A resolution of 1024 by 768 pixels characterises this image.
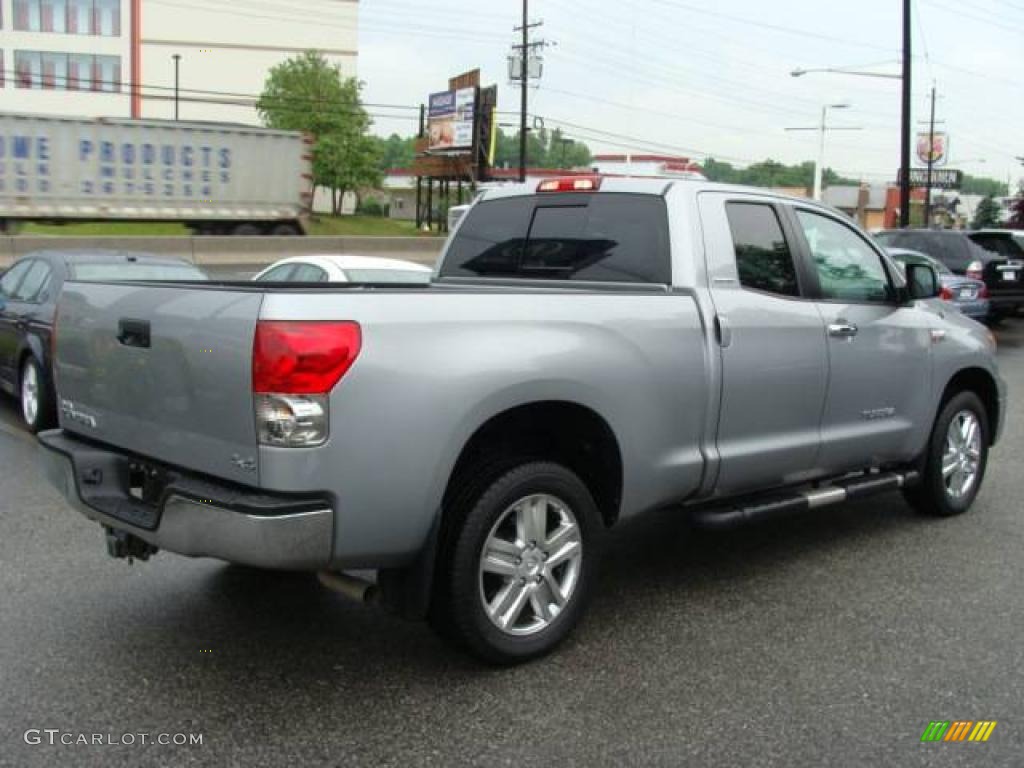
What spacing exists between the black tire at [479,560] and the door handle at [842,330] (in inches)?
72.5

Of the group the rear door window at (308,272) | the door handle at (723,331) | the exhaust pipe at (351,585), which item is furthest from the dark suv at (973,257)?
the exhaust pipe at (351,585)

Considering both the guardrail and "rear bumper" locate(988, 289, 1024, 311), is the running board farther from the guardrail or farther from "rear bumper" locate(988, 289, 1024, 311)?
the guardrail

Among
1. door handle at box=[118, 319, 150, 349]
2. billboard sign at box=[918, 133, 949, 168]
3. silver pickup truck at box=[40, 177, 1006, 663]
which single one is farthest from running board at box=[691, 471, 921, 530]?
billboard sign at box=[918, 133, 949, 168]

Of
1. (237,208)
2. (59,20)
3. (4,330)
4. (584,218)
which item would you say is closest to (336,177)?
(59,20)

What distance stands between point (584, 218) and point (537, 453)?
1422 millimetres

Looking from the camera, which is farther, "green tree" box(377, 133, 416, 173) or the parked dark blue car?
"green tree" box(377, 133, 416, 173)

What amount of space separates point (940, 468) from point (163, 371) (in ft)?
15.0

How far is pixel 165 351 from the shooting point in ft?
12.1

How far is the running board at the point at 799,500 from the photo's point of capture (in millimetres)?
4738

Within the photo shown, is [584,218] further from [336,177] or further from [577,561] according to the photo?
Result: [336,177]

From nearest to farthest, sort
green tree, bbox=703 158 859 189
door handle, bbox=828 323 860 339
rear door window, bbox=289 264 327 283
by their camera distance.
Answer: door handle, bbox=828 323 860 339
rear door window, bbox=289 264 327 283
green tree, bbox=703 158 859 189

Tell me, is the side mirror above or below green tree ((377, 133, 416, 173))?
below

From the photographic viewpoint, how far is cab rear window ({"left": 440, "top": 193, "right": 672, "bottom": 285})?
480 cm

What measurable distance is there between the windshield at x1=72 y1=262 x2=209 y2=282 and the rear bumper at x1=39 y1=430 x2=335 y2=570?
17.2ft
